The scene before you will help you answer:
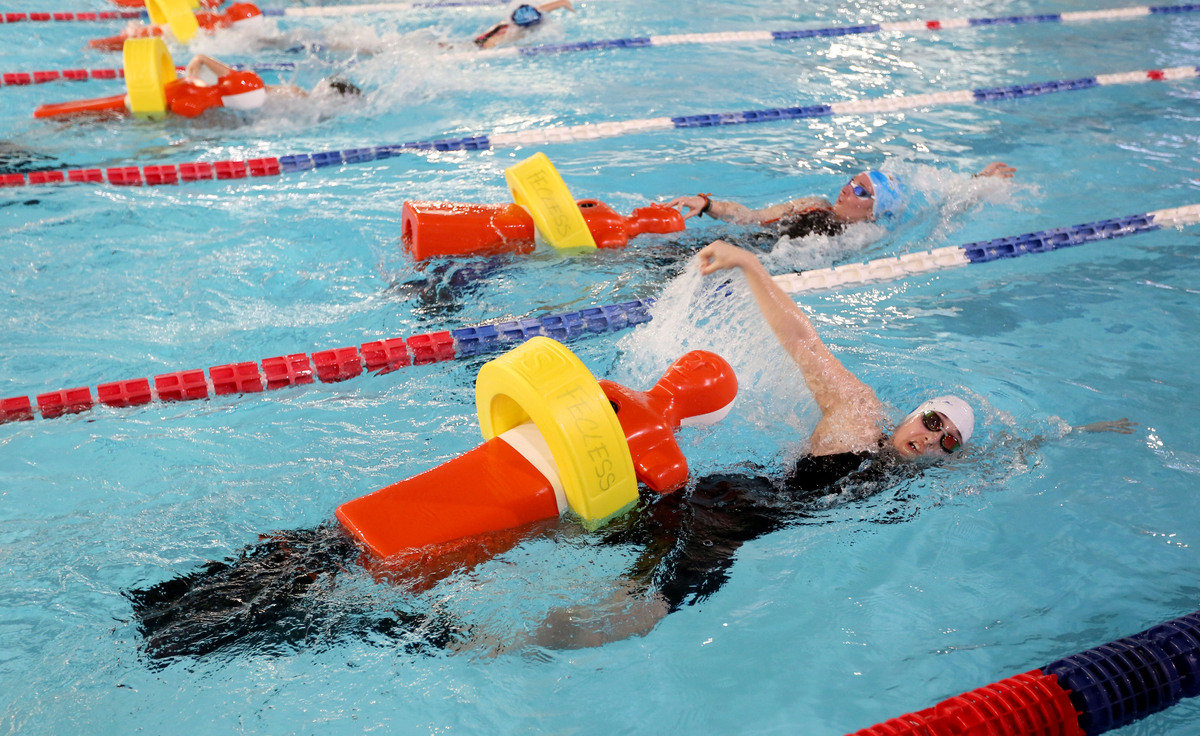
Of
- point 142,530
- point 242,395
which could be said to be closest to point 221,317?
point 242,395

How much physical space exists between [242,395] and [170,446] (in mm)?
374

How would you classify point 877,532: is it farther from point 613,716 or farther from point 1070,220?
point 1070,220

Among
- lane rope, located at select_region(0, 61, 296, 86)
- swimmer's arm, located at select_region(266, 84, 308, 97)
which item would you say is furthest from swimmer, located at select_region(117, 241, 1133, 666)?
lane rope, located at select_region(0, 61, 296, 86)

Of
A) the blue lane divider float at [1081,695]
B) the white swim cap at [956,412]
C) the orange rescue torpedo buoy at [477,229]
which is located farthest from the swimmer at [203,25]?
the blue lane divider float at [1081,695]

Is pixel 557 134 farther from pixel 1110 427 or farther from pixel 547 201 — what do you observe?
pixel 1110 427

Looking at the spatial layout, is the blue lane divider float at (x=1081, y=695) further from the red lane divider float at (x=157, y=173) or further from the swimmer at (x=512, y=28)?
the swimmer at (x=512, y=28)

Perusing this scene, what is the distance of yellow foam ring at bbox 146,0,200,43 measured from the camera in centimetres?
855

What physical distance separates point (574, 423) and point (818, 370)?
1173 millimetres

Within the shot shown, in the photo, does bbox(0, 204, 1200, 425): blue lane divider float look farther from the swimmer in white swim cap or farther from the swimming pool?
the swimmer in white swim cap

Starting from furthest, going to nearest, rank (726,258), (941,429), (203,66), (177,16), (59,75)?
(177,16)
(59,75)
(203,66)
(726,258)
(941,429)

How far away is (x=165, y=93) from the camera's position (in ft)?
20.8

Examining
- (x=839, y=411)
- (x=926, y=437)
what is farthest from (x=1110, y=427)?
(x=839, y=411)

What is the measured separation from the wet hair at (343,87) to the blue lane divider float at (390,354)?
4074 millimetres

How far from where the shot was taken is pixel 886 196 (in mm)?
4934
